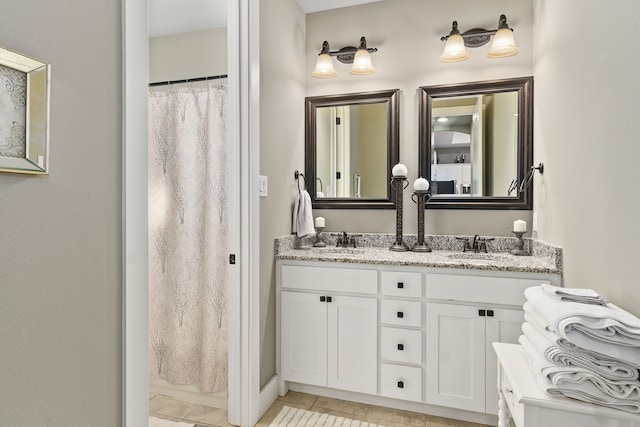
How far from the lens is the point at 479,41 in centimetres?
230

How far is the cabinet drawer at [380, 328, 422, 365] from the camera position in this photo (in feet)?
6.34

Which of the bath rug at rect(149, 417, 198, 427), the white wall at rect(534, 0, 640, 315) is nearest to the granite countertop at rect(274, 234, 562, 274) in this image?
the white wall at rect(534, 0, 640, 315)

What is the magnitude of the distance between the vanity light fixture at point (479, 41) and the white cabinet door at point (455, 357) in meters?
1.55

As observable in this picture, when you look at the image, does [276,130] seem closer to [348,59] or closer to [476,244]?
[348,59]

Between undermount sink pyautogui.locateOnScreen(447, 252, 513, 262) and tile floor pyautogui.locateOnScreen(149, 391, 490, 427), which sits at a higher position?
undermount sink pyautogui.locateOnScreen(447, 252, 513, 262)

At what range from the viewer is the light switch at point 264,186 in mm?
2004

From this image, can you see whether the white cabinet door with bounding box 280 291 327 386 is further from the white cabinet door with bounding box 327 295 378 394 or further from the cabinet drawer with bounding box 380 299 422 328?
the cabinet drawer with bounding box 380 299 422 328

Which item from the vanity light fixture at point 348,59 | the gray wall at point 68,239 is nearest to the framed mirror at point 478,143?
the vanity light fixture at point 348,59

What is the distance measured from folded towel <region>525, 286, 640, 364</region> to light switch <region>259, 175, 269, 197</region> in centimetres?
146

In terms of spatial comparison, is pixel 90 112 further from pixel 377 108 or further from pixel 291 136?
pixel 377 108

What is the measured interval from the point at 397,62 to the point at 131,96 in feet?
6.48

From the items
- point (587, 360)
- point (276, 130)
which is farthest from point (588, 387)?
point (276, 130)

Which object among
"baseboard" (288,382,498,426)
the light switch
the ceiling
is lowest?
"baseboard" (288,382,498,426)

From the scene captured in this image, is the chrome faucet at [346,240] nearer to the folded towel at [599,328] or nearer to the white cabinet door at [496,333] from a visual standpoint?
the white cabinet door at [496,333]
